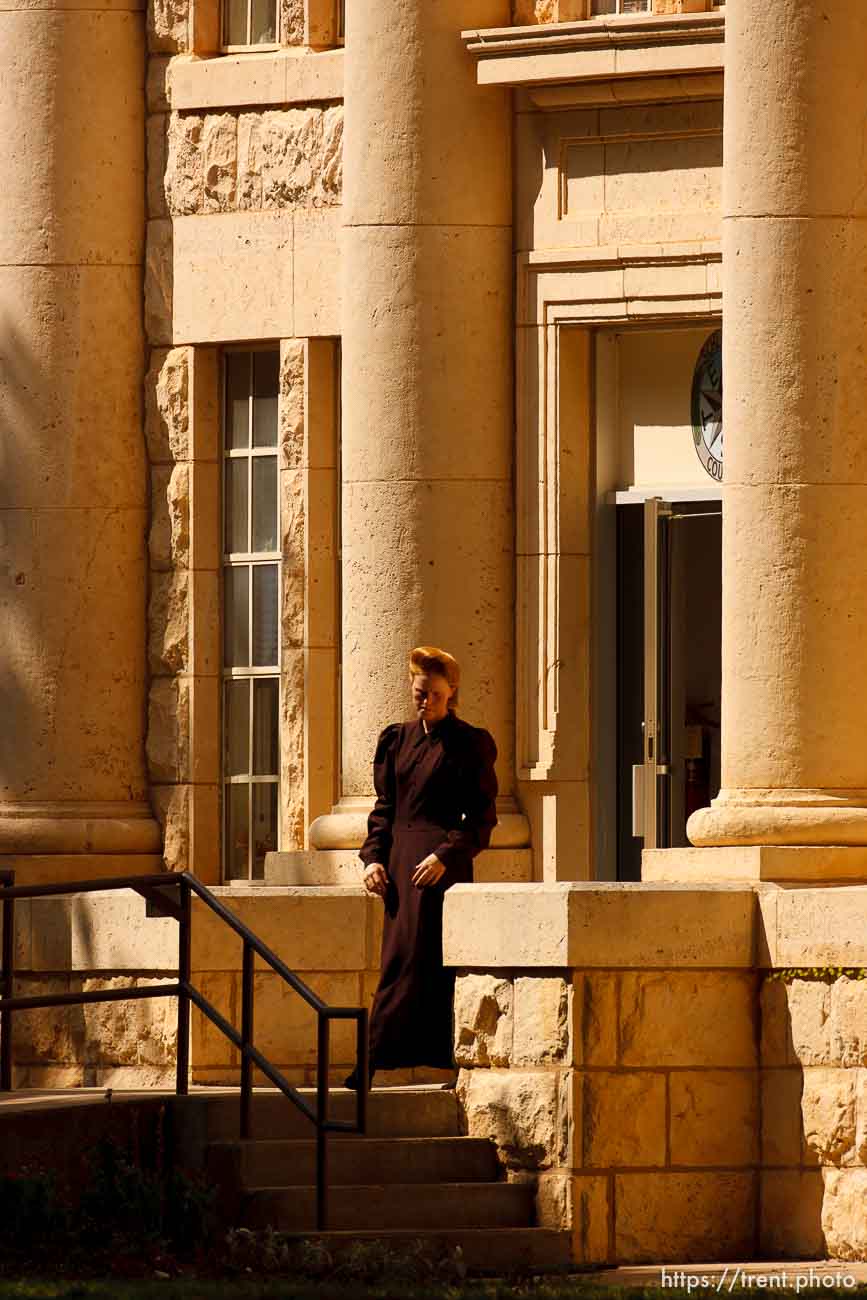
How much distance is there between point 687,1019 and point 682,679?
3.22 metres

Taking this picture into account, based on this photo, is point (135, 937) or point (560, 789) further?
point (560, 789)

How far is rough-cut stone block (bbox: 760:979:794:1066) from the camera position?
1380 cm

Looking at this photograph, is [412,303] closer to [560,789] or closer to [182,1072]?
[560,789]

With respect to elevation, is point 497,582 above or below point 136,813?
above

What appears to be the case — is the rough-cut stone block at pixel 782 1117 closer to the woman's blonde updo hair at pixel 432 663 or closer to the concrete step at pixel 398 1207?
the concrete step at pixel 398 1207

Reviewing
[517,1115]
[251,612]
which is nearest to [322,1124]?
[517,1115]

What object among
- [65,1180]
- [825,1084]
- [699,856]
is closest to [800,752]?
[699,856]

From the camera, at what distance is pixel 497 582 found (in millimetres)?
16609

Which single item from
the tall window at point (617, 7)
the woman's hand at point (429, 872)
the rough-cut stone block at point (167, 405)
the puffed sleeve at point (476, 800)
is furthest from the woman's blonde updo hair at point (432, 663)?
the tall window at point (617, 7)

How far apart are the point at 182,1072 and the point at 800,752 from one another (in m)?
3.02

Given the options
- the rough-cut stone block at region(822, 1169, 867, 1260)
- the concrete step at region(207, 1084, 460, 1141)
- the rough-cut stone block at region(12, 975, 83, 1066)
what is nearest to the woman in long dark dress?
the concrete step at region(207, 1084, 460, 1141)

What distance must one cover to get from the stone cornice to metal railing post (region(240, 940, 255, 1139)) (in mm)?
5072

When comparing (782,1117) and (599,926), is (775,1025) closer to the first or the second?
(782,1117)

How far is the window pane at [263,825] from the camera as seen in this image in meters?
17.7
